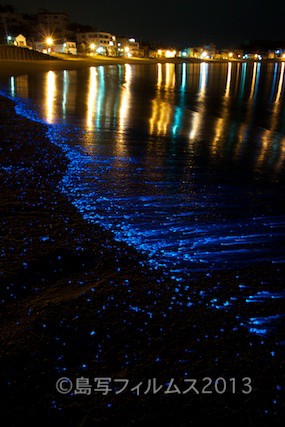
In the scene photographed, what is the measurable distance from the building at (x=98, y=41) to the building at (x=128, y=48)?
21.0 feet

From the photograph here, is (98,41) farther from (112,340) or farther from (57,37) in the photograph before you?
(112,340)

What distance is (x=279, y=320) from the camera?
117 inches

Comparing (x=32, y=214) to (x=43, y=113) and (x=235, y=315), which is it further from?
(x=43, y=113)

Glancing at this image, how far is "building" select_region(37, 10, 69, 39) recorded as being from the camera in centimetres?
12580

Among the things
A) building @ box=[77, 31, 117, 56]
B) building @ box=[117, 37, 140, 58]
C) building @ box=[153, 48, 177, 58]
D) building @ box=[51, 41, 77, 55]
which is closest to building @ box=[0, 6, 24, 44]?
building @ box=[51, 41, 77, 55]

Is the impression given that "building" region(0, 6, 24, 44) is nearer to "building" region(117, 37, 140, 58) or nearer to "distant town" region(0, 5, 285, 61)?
"distant town" region(0, 5, 285, 61)

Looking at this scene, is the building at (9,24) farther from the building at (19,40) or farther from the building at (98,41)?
the building at (98,41)

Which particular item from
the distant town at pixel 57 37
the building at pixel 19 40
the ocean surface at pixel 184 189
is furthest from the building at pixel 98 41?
the ocean surface at pixel 184 189

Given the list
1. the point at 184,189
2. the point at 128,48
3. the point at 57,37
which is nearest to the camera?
the point at 184,189

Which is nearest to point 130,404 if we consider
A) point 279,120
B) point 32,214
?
point 32,214

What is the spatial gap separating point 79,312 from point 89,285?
388 millimetres

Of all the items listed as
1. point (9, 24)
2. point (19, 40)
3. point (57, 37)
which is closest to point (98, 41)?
point (57, 37)

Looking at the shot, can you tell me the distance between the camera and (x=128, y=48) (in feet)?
470

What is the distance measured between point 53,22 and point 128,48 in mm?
33092
